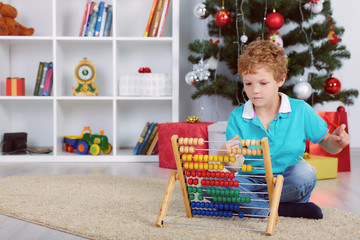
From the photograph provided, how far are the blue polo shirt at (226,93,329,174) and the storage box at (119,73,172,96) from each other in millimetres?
1425

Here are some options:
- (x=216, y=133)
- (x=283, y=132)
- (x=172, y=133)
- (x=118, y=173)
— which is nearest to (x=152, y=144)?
(x=172, y=133)

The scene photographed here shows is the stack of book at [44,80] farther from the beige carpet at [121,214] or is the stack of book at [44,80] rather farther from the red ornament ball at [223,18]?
the red ornament ball at [223,18]

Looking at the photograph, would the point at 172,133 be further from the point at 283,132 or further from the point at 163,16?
the point at 283,132

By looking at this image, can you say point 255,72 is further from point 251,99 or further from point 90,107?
point 90,107

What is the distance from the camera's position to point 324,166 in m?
2.21

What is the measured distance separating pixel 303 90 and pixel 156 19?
3.42 ft

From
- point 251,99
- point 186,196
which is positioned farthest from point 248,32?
point 186,196

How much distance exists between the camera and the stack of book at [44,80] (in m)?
2.84

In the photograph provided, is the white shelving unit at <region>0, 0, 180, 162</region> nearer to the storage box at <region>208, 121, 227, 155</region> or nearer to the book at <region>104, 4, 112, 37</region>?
the book at <region>104, 4, 112, 37</region>

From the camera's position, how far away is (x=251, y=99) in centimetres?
139

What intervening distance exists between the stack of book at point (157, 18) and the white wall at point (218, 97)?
0.37 metres

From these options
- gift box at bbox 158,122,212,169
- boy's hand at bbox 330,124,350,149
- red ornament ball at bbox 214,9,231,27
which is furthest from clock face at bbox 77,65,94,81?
boy's hand at bbox 330,124,350,149

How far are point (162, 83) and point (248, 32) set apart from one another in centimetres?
64

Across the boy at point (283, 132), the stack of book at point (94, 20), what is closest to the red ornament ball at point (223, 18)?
the stack of book at point (94, 20)
